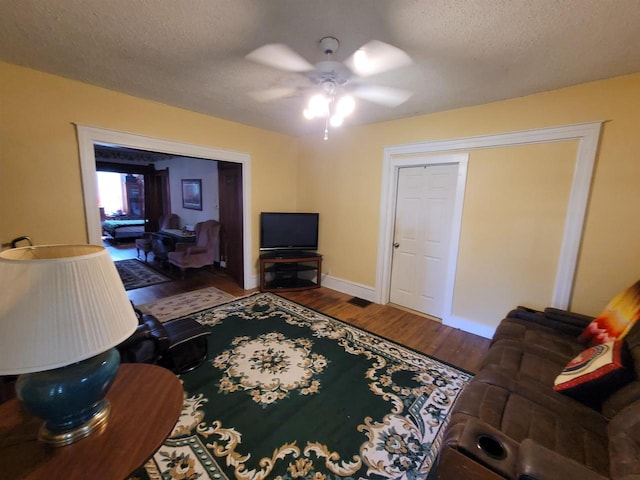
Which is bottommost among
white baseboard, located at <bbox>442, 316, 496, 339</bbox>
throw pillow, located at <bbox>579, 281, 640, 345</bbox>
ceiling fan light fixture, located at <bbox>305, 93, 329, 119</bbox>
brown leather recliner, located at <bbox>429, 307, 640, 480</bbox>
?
white baseboard, located at <bbox>442, 316, 496, 339</bbox>

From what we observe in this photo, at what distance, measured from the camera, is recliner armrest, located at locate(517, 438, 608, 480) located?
0.95m

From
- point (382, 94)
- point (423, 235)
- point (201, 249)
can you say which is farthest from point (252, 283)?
point (382, 94)

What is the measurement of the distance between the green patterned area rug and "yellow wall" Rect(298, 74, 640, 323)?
147cm

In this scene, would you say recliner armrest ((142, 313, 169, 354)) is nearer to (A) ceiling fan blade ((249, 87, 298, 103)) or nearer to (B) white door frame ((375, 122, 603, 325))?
(A) ceiling fan blade ((249, 87, 298, 103))

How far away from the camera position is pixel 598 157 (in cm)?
230

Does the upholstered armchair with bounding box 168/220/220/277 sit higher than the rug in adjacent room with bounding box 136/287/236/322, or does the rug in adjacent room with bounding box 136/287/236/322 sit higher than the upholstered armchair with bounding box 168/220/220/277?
the upholstered armchair with bounding box 168/220/220/277

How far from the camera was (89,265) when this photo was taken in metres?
0.81

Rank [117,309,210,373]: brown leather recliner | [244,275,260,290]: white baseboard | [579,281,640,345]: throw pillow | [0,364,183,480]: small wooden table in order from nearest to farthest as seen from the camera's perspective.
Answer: [0,364,183,480]: small wooden table → [579,281,640,345]: throw pillow → [117,309,210,373]: brown leather recliner → [244,275,260,290]: white baseboard

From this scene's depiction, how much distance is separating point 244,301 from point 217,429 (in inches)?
83.6

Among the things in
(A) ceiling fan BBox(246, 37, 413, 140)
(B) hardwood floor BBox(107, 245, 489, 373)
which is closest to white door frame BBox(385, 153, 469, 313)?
(B) hardwood floor BBox(107, 245, 489, 373)

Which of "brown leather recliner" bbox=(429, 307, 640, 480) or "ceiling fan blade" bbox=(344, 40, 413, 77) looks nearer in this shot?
"brown leather recliner" bbox=(429, 307, 640, 480)

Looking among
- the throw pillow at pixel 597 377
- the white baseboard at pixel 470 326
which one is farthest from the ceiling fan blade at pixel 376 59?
the white baseboard at pixel 470 326

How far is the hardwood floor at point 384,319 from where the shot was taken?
2.72 m

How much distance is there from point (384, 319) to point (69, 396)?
306 cm
